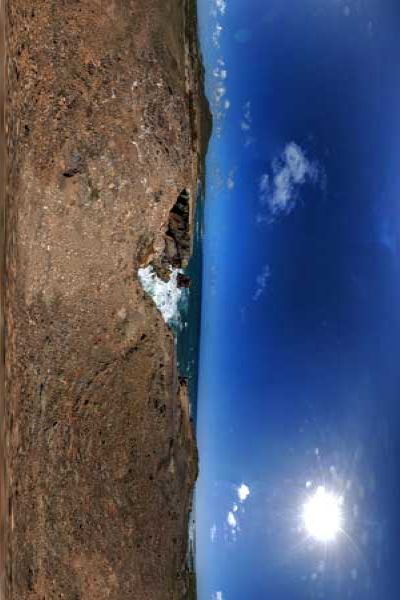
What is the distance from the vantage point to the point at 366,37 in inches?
331

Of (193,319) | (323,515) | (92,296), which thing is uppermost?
(193,319)

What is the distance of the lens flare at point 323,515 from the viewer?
26.7ft

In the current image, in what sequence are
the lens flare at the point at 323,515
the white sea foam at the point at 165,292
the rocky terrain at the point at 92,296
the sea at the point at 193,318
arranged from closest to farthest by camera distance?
the rocky terrain at the point at 92,296
the white sea foam at the point at 165,292
the sea at the point at 193,318
the lens flare at the point at 323,515

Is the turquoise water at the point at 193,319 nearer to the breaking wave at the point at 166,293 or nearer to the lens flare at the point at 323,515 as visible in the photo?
the breaking wave at the point at 166,293

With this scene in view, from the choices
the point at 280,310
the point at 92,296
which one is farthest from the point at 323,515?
the point at 92,296

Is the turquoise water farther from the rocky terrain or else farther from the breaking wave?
the rocky terrain

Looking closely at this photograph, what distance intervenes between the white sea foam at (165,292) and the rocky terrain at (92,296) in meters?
0.18

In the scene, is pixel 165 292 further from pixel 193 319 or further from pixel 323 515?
pixel 323 515

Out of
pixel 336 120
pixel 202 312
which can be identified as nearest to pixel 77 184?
pixel 202 312

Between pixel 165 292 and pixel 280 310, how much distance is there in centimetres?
140

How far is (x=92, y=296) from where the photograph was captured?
20.6 ft

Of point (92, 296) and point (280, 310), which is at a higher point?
point (280, 310)

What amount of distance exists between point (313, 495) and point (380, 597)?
5.00 feet

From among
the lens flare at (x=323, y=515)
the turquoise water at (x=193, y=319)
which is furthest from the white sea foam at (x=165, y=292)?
the lens flare at (x=323, y=515)
